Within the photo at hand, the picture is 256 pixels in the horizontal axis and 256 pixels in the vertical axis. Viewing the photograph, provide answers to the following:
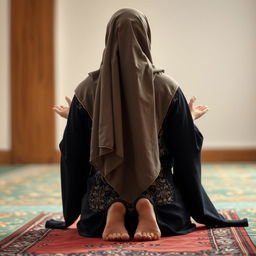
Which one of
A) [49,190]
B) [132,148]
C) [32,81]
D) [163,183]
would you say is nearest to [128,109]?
[132,148]

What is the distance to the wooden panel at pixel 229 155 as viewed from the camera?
26.5 ft

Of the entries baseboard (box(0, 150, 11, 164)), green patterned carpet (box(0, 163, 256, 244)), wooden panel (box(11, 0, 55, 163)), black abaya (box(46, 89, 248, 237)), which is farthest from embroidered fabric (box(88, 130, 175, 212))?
baseboard (box(0, 150, 11, 164))

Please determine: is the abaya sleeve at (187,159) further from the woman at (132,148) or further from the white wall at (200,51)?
the white wall at (200,51)

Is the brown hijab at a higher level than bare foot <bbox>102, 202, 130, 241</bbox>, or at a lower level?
higher

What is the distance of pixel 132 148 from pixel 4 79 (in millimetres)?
5530

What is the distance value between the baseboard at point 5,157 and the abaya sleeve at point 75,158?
507 cm

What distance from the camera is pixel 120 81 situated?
286 cm

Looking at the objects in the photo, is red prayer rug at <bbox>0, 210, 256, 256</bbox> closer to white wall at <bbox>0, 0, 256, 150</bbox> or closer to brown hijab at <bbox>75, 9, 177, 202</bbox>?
brown hijab at <bbox>75, 9, 177, 202</bbox>

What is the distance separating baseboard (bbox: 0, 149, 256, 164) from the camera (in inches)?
317

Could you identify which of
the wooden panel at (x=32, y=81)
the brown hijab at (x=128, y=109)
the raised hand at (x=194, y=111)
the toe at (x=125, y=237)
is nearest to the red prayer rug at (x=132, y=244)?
the toe at (x=125, y=237)

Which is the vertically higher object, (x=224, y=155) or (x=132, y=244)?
(x=132, y=244)

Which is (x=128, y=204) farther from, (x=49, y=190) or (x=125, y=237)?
(x=49, y=190)

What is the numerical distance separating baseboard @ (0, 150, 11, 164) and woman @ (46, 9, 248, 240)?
5.16 m

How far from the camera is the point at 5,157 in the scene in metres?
8.08
